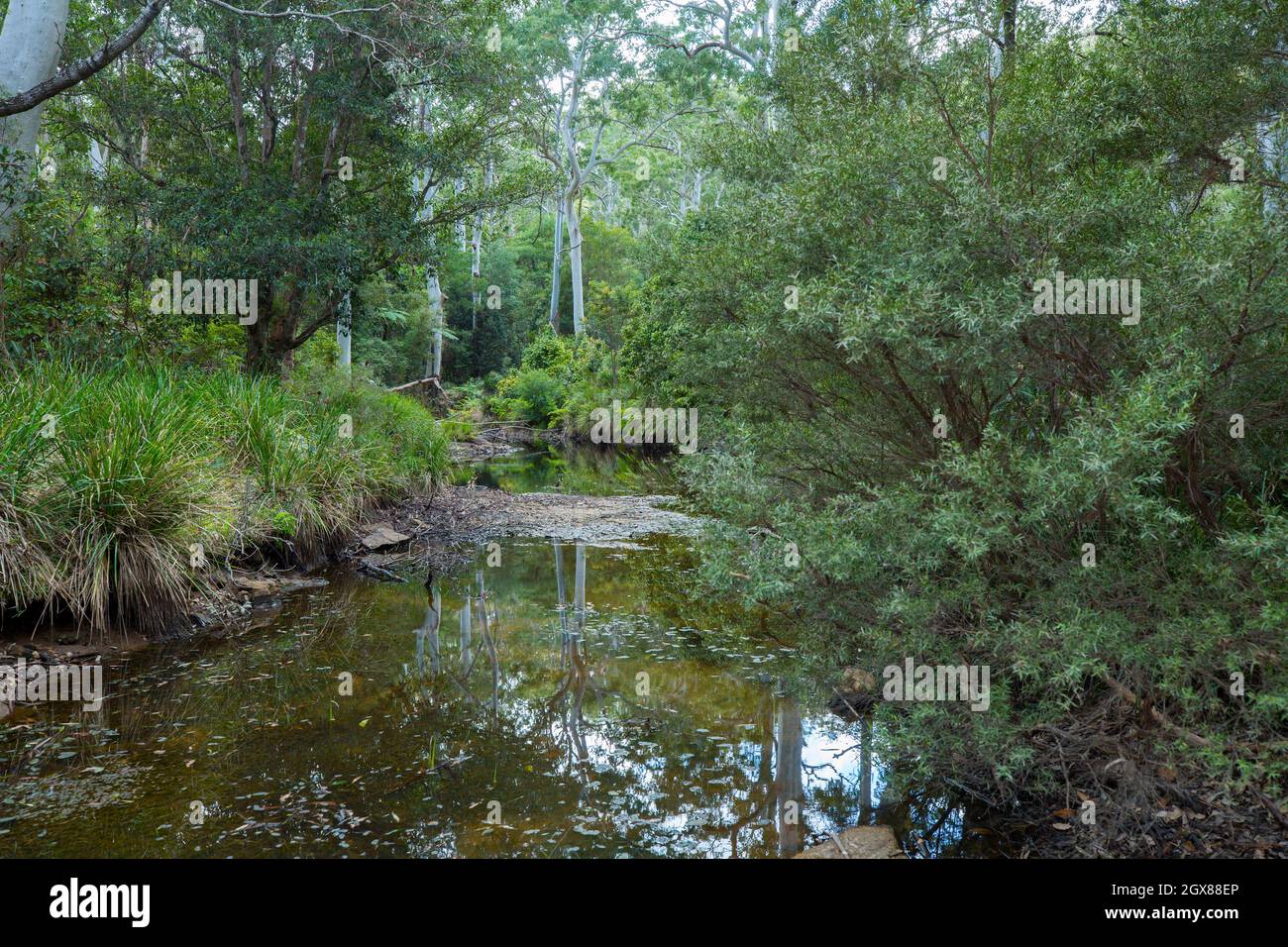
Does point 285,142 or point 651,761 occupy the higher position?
point 285,142

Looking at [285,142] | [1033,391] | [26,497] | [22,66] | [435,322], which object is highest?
[285,142]

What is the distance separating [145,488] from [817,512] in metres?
5.09

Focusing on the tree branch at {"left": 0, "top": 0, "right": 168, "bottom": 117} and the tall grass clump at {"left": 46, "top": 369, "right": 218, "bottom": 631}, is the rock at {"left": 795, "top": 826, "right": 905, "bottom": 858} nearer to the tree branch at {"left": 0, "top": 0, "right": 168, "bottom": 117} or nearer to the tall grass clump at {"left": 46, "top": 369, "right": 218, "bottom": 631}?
the tall grass clump at {"left": 46, "top": 369, "right": 218, "bottom": 631}

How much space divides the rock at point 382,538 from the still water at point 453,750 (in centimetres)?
227

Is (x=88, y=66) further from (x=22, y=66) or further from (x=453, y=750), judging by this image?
(x=453, y=750)

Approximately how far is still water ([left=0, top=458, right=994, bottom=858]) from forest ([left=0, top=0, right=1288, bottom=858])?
0.03m

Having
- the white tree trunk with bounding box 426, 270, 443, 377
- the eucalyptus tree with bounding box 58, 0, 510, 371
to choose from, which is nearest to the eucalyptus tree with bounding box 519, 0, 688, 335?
the white tree trunk with bounding box 426, 270, 443, 377

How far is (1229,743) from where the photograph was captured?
3467mm

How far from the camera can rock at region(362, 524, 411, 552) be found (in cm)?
1030

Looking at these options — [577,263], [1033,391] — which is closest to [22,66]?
[1033,391]

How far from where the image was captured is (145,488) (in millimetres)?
6625

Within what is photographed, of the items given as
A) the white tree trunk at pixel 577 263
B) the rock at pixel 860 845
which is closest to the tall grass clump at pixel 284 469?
the rock at pixel 860 845
